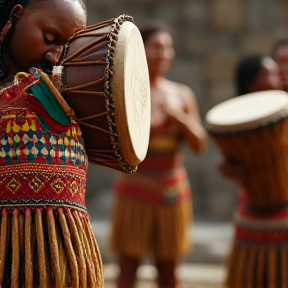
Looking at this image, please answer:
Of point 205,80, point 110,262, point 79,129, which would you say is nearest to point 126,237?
point 110,262

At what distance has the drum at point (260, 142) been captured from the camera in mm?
3957

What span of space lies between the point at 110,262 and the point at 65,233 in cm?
497

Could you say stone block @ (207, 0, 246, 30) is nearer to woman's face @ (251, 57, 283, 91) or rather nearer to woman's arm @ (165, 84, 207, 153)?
woman's arm @ (165, 84, 207, 153)

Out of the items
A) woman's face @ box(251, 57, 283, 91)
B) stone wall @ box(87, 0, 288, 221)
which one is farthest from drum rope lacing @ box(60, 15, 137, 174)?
stone wall @ box(87, 0, 288, 221)

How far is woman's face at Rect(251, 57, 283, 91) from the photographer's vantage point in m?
5.02

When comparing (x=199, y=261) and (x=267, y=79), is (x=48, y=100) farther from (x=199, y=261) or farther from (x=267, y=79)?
(x=199, y=261)

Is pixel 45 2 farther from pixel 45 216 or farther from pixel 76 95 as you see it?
pixel 45 216

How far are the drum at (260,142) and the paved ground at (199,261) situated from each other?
2.24 m

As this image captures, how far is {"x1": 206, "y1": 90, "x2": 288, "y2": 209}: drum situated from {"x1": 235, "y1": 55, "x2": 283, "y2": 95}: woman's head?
2.50 feet

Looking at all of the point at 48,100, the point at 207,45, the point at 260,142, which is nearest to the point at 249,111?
the point at 260,142

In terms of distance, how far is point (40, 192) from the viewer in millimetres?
2281

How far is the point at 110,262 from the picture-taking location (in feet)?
23.6

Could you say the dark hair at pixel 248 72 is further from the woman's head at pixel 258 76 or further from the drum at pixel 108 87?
the drum at pixel 108 87

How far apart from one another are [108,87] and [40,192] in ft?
1.09
